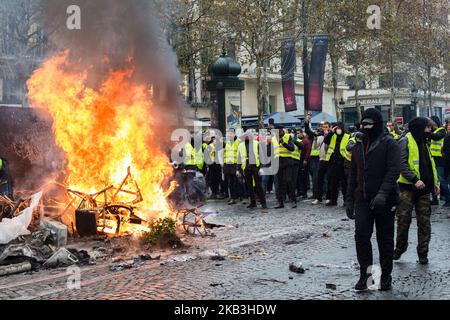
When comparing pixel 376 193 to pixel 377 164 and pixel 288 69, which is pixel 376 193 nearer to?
pixel 377 164

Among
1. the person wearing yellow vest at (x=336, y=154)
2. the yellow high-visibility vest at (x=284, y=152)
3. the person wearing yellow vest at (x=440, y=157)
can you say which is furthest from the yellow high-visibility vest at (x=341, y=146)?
the person wearing yellow vest at (x=440, y=157)

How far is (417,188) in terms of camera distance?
23.6ft

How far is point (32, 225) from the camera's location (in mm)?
9484

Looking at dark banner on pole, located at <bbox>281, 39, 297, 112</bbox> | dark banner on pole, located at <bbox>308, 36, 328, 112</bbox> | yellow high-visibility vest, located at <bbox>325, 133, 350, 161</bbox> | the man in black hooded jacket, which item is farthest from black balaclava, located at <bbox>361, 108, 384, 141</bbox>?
dark banner on pole, located at <bbox>281, 39, 297, 112</bbox>

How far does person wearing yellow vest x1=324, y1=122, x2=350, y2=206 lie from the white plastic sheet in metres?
7.00

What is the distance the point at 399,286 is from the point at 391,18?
25074 mm

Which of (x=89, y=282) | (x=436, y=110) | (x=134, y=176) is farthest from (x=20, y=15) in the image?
(x=436, y=110)

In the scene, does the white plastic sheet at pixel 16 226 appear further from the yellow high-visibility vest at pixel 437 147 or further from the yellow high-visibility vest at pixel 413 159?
the yellow high-visibility vest at pixel 437 147

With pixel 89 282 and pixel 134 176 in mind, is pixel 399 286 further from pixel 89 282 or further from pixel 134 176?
pixel 134 176

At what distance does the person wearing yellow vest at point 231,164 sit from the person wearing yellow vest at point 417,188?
798cm

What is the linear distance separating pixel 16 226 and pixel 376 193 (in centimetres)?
547

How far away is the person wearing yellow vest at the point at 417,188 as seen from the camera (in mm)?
7266

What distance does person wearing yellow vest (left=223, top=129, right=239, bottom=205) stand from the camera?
1540 cm

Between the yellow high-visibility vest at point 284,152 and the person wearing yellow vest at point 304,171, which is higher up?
the yellow high-visibility vest at point 284,152
